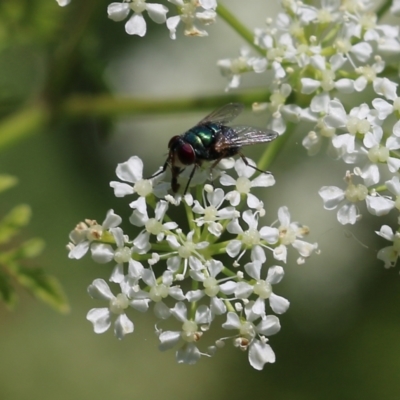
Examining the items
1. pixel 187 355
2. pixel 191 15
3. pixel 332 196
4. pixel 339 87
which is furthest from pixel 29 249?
pixel 339 87

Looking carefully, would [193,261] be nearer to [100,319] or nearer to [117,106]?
[100,319]

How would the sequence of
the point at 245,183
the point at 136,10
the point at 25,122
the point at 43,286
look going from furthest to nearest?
the point at 25,122, the point at 43,286, the point at 136,10, the point at 245,183

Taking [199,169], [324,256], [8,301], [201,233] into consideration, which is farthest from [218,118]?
[324,256]

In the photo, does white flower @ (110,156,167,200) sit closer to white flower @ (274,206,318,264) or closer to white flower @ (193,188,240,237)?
white flower @ (193,188,240,237)

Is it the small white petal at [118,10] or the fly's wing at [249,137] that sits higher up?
the small white petal at [118,10]

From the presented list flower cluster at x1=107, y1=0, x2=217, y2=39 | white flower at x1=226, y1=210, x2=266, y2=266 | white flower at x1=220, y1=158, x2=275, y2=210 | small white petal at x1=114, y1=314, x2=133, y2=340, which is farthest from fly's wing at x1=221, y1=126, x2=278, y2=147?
small white petal at x1=114, y1=314, x2=133, y2=340

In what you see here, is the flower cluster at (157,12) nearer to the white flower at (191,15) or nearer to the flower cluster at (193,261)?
the white flower at (191,15)

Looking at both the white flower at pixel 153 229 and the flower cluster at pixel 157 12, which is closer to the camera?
the white flower at pixel 153 229

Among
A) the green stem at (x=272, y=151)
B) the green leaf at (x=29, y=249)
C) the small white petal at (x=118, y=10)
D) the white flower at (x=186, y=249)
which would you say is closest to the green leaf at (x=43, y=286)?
the green leaf at (x=29, y=249)
